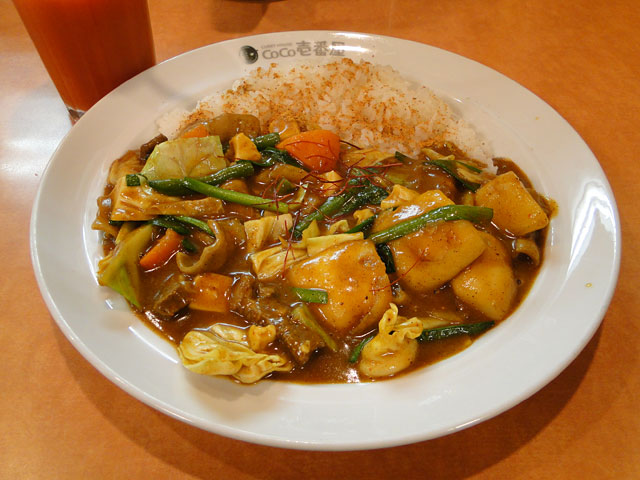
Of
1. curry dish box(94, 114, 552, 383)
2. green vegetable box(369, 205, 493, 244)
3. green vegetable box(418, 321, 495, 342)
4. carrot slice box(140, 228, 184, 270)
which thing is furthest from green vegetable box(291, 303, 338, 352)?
carrot slice box(140, 228, 184, 270)

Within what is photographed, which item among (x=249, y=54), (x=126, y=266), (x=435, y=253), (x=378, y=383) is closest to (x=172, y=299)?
(x=126, y=266)

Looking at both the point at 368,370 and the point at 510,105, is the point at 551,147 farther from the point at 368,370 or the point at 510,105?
the point at 368,370

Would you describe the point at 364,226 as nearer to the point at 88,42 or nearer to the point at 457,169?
the point at 457,169

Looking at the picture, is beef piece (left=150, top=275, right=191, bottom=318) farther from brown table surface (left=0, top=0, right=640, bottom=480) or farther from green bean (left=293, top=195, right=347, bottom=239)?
green bean (left=293, top=195, right=347, bottom=239)

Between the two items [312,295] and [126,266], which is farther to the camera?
[126,266]

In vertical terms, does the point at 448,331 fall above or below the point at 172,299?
below

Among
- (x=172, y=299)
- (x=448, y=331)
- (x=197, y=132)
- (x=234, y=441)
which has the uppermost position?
(x=197, y=132)

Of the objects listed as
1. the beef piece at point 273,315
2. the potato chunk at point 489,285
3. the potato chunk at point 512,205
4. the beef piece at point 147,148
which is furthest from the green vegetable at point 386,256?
the beef piece at point 147,148
